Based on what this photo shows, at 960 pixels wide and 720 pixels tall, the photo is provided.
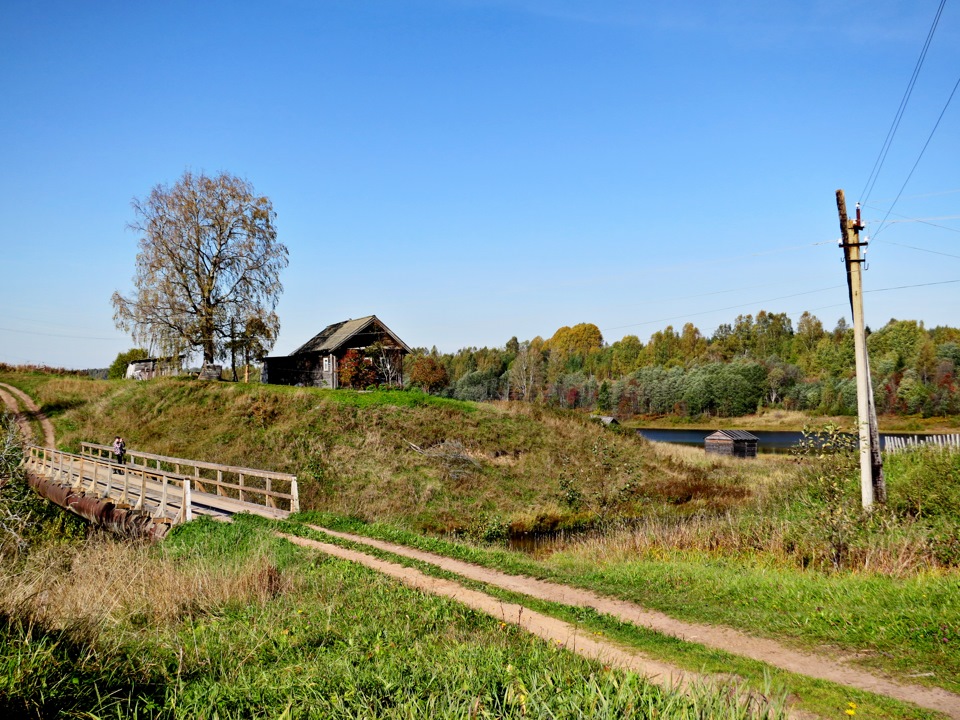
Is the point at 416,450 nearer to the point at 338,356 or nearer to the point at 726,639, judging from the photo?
the point at 338,356

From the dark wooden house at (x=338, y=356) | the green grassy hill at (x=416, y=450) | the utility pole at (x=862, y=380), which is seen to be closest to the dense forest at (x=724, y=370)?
the dark wooden house at (x=338, y=356)

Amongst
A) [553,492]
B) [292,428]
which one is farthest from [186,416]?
[553,492]

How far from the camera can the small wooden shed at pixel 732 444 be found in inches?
1761

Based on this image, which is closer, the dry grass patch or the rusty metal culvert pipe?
the dry grass patch

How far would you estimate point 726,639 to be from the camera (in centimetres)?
859

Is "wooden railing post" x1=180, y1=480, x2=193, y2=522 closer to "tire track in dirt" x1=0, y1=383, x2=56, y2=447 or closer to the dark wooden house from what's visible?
"tire track in dirt" x1=0, y1=383, x2=56, y2=447

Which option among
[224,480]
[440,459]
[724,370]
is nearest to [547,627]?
[224,480]

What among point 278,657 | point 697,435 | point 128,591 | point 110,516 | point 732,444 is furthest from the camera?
point 697,435

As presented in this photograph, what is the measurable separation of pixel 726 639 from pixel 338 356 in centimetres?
4082

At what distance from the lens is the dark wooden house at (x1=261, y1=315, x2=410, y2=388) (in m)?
46.9

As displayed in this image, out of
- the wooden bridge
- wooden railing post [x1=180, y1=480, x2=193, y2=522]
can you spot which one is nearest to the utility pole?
the wooden bridge

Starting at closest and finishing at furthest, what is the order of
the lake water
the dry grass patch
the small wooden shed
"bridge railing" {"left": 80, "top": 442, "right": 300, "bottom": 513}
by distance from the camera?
the dry grass patch < "bridge railing" {"left": 80, "top": 442, "right": 300, "bottom": 513} < the small wooden shed < the lake water

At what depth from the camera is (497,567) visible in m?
13.2

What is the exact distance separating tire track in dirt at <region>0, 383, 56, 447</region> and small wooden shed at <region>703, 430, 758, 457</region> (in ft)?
133
